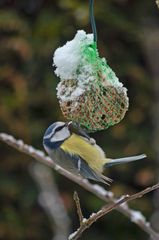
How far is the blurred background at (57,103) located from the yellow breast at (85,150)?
1.86 metres

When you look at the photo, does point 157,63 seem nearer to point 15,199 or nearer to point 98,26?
point 98,26

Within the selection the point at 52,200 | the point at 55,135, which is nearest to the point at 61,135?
the point at 55,135

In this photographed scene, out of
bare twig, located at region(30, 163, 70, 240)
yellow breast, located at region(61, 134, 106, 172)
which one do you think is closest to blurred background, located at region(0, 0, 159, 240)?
bare twig, located at region(30, 163, 70, 240)

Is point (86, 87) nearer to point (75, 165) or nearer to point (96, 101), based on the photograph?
point (96, 101)

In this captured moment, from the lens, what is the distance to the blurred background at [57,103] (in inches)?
137

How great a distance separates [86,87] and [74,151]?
0.60 feet

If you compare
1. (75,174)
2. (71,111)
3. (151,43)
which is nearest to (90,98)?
(71,111)

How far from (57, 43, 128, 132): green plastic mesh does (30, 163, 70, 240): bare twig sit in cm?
163

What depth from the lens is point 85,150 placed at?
160 cm

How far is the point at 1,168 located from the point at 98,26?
1.06 metres

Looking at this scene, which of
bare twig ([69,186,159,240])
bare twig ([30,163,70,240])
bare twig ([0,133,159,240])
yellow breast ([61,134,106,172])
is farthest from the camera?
bare twig ([30,163,70,240])

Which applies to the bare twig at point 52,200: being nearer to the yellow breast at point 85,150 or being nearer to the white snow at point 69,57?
the yellow breast at point 85,150

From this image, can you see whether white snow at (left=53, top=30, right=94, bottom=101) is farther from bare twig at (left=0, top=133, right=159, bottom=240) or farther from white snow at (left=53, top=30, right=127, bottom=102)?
bare twig at (left=0, top=133, right=159, bottom=240)

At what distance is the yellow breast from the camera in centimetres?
158
